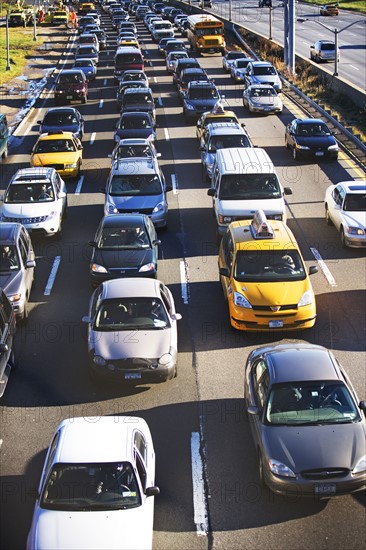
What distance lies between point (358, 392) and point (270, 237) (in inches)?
184

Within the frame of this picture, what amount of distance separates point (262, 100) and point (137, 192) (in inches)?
694

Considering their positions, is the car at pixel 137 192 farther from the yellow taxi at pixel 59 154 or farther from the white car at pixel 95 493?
the white car at pixel 95 493

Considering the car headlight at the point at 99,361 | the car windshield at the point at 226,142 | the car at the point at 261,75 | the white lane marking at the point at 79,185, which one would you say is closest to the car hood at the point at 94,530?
the car headlight at the point at 99,361

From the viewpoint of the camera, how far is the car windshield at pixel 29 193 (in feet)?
77.1

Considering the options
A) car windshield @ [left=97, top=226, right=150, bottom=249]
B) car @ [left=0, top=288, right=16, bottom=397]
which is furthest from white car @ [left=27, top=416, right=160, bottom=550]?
car windshield @ [left=97, top=226, right=150, bottom=249]

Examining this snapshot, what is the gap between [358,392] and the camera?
Result: 48.5 feet

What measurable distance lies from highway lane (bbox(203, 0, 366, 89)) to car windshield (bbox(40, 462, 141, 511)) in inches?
1580

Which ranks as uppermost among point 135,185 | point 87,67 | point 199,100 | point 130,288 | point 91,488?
point 91,488

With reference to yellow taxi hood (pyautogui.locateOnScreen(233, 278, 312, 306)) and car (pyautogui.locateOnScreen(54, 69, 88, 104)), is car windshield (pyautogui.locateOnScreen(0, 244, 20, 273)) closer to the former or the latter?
yellow taxi hood (pyautogui.locateOnScreen(233, 278, 312, 306))

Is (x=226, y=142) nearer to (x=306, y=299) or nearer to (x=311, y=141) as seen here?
(x=311, y=141)

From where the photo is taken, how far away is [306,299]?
55.6 feet

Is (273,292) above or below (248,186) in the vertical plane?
above

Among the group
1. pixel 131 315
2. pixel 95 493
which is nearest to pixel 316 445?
pixel 95 493

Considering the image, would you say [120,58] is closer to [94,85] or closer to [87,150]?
[94,85]
